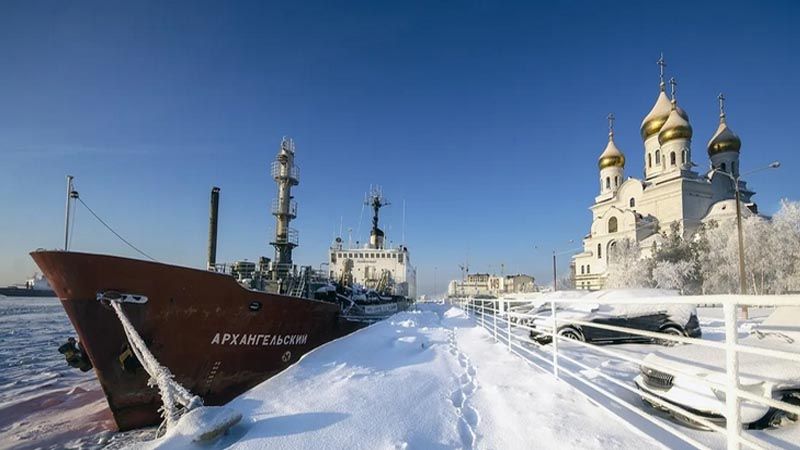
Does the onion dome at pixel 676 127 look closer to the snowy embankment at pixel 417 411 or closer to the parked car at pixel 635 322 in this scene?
the parked car at pixel 635 322

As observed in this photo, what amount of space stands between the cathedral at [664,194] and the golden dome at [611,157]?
4.15 meters

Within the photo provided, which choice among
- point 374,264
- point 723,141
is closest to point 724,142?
point 723,141

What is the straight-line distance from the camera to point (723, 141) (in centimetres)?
4516

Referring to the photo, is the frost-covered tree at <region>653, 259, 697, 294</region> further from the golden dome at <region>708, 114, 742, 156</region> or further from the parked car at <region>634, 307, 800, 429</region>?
the parked car at <region>634, 307, 800, 429</region>

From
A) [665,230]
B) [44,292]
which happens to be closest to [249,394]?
[665,230]

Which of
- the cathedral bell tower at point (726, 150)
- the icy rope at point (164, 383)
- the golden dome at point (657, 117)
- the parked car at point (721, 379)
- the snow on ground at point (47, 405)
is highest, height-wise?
the golden dome at point (657, 117)

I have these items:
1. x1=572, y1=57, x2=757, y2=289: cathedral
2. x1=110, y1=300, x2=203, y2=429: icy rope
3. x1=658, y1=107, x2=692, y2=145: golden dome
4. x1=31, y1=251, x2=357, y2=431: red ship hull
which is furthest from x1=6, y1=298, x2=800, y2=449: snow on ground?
x1=658, y1=107, x2=692, y2=145: golden dome

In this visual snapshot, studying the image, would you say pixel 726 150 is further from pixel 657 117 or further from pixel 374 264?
pixel 374 264

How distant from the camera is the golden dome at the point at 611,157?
54.8 m

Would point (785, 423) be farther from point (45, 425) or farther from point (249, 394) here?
point (45, 425)

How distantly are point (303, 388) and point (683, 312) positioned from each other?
8.70 meters

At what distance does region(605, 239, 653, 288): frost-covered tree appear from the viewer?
34656 millimetres

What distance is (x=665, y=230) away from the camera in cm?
4203

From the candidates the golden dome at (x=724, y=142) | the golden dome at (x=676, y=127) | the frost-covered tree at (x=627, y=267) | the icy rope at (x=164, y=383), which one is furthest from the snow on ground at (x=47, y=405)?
the golden dome at (x=724, y=142)
